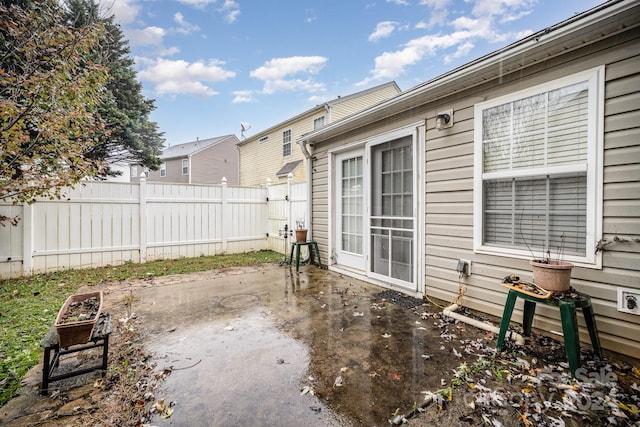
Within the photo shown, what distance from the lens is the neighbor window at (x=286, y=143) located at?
1249cm

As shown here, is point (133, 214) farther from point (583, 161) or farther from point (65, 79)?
point (583, 161)

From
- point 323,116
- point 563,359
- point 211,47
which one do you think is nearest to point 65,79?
point 563,359

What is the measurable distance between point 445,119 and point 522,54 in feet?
3.18

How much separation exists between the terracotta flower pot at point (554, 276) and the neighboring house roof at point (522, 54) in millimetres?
1952

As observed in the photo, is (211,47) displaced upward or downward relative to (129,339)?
upward

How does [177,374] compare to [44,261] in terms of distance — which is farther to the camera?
[44,261]

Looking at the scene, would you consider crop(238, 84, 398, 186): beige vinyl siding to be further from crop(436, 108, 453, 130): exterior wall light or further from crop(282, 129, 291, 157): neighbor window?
crop(436, 108, 453, 130): exterior wall light

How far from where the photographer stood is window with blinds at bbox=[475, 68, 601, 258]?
8.00 feet

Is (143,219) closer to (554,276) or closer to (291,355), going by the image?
(291,355)

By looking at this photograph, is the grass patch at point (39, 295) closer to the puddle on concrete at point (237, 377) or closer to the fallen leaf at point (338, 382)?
the puddle on concrete at point (237, 377)

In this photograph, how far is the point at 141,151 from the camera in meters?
11.2

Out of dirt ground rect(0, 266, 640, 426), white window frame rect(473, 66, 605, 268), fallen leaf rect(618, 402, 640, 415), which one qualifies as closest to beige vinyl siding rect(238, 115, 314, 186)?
dirt ground rect(0, 266, 640, 426)

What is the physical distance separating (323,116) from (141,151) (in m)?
7.70

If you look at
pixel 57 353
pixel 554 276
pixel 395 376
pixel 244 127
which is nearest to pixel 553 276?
pixel 554 276
